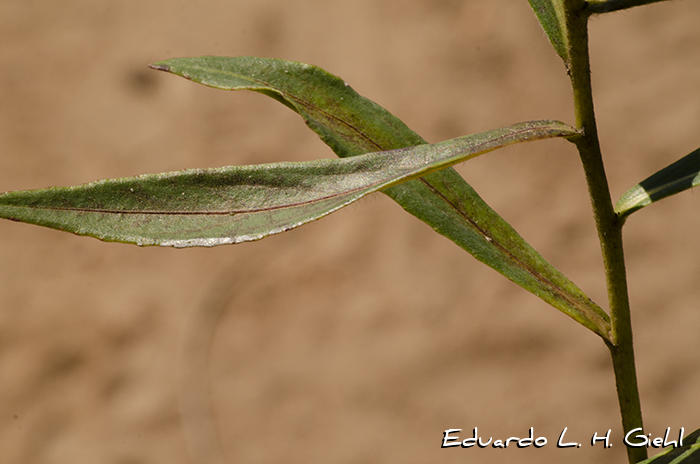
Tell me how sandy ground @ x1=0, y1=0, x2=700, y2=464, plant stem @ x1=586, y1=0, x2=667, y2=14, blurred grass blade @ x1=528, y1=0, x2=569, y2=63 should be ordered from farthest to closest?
sandy ground @ x1=0, y1=0, x2=700, y2=464 < blurred grass blade @ x1=528, y1=0, x2=569, y2=63 < plant stem @ x1=586, y1=0, x2=667, y2=14

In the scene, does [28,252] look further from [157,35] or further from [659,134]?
[659,134]

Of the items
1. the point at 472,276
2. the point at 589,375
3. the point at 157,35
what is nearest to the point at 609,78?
the point at 472,276

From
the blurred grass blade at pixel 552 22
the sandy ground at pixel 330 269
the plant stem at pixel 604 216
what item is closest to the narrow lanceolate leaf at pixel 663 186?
the plant stem at pixel 604 216

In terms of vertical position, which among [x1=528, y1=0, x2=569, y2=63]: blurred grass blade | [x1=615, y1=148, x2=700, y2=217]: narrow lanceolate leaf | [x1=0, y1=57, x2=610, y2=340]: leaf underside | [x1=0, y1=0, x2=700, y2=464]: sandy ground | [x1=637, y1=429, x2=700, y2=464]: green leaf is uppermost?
[x1=0, y1=0, x2=700, y2=464]: sandy ground

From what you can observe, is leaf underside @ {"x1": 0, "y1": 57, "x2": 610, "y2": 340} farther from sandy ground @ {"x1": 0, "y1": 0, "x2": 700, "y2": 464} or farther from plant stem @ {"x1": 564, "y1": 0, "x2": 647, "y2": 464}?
sandy ground @ {"x1": 0, "y1": 0, "x2": 700, "y2": 464}

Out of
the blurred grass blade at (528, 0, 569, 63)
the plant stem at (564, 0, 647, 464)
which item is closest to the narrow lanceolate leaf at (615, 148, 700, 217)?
the plant stem at (564, 0, 647, 464)

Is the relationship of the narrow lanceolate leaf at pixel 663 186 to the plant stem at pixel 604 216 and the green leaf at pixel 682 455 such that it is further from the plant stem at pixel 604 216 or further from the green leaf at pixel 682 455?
the green leaf at pixel 682 455
